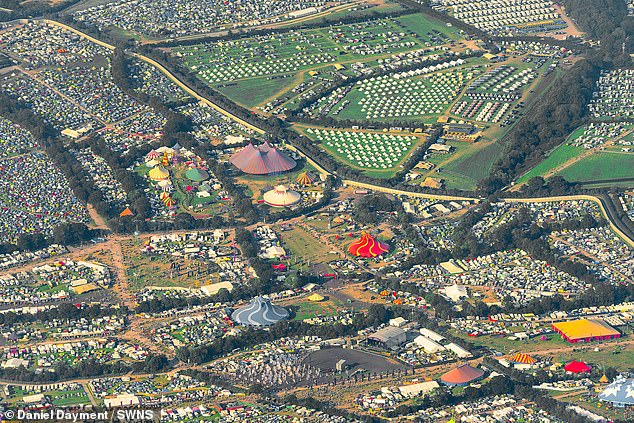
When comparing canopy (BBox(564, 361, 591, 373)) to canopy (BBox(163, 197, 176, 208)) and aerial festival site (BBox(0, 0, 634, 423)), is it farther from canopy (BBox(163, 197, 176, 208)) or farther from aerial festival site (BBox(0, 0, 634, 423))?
canopy (BBox(163, 197, 176, 208))

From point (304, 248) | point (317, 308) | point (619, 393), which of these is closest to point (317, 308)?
point (317, 308)

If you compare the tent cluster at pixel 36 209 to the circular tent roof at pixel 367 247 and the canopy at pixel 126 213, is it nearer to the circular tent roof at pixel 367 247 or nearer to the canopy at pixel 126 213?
the canopy at pixel 126 213

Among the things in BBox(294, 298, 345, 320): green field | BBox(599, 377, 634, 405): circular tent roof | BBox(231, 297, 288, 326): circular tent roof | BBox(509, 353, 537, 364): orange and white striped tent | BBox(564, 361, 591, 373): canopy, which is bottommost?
BBox(599, 377, 634, 405): circular tent roof

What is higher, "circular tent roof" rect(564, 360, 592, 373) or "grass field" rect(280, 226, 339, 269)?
"grass field" rect(280, 226, 339, 269)

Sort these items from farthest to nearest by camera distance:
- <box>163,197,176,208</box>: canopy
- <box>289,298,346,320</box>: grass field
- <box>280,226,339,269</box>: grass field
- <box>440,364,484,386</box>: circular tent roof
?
<box>163,197,176,208</box>: canopy → <box>280,226,339,269</box>: grass field → <box>289,298,346,320</box>: grass field → <box>440,364,484,386</box>: circular tent roof

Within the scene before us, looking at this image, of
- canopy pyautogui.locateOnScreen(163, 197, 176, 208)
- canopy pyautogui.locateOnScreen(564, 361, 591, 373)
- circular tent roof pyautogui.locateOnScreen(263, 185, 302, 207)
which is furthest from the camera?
circular tent roof pyautogui.locateOnScreen(263, 185, 302, 207)

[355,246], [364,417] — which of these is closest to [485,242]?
[355,246]

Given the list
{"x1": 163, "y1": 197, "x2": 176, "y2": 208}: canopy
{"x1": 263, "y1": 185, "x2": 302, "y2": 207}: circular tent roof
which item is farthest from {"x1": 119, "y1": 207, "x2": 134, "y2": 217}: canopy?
{"x1": 263, "y1": 185, "x2": 302, "y2": 207}: circular tent roof
